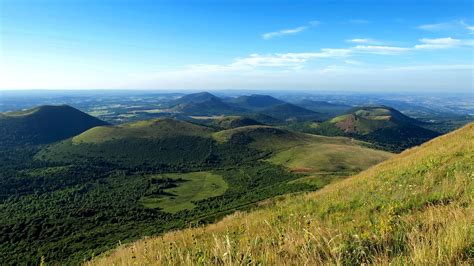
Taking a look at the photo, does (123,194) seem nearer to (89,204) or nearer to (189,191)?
(89,204)

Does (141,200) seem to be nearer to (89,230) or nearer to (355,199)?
(89,230)

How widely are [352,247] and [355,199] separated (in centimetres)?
708

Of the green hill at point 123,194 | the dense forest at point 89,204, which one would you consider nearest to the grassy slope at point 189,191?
the green hill at point 123,194

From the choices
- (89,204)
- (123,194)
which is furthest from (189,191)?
(89,204)

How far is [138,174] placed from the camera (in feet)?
603

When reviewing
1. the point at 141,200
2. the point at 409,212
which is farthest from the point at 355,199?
the point at 141,200

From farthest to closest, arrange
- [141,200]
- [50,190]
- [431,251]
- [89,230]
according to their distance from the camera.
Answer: [50,190]
[141,200]
[89,230]
[431,251]

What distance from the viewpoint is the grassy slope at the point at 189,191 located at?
134750 mm

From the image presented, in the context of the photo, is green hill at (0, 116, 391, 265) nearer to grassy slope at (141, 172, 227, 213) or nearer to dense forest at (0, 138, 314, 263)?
dense forest at (0, 138, 314, 263)

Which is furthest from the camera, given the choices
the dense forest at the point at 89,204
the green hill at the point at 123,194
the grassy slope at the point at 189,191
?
the grassy slope at the point at 189,191

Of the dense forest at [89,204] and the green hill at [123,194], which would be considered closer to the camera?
the dense forest at [89,204]

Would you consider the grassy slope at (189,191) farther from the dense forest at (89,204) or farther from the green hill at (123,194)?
the dense forest at (89,204)

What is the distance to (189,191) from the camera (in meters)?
155

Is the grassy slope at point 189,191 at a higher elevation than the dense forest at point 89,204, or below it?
below
